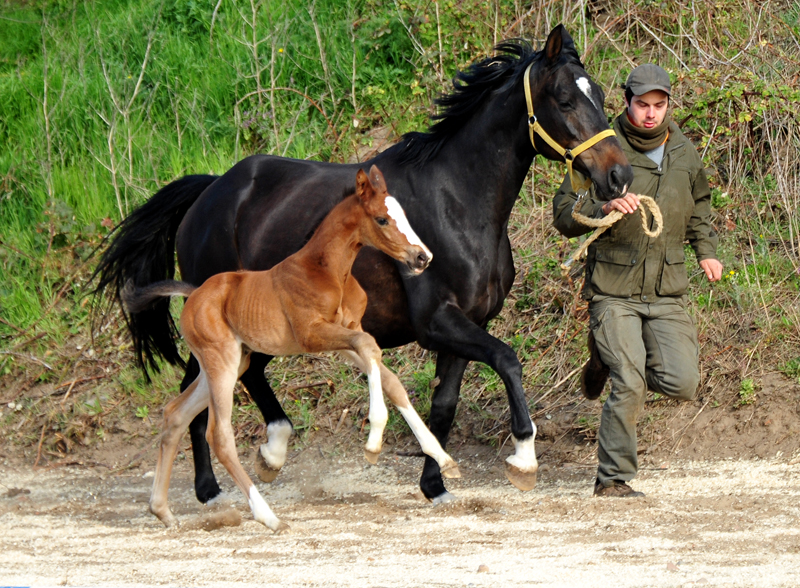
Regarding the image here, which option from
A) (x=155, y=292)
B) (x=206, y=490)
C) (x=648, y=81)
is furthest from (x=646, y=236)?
(x=206, y=490)

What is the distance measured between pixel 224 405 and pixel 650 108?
9.10 ft

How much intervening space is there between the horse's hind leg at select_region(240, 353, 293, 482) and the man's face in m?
2.66

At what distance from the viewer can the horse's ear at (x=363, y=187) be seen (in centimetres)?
454

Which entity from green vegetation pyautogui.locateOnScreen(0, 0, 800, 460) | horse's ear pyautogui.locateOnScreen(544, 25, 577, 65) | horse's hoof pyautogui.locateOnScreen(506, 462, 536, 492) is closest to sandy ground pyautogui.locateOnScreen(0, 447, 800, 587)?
horse's hoof pyautogui.locateOnScreen(506, 462, 536, 492)

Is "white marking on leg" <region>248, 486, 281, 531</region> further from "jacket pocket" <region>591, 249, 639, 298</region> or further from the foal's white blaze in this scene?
the foal's white blaze

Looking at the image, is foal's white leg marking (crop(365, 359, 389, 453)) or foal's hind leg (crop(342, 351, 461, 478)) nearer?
foal's white leg marking (crop(365, 359, 389, 453))

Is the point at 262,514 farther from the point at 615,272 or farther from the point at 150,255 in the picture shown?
the point at 150,255

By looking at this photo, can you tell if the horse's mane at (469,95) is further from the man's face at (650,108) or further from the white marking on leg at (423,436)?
the white marking on leg at (423,436)

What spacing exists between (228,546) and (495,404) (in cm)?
302

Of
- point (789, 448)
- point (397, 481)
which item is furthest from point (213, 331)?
point (789, 448)

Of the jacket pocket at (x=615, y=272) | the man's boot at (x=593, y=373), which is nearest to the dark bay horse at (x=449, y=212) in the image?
the jacket pocket at (x=615, y=272)

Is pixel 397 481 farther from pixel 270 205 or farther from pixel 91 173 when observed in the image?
pixel 91 173

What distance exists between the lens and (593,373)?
543 cm

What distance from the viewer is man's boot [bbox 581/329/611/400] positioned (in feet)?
17.5
